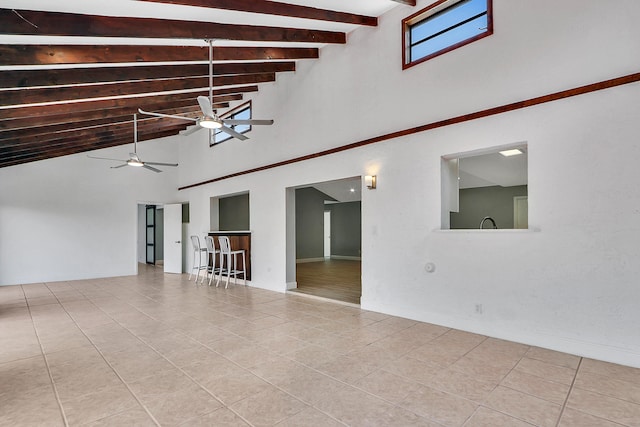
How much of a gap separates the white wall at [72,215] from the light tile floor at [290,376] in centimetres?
443

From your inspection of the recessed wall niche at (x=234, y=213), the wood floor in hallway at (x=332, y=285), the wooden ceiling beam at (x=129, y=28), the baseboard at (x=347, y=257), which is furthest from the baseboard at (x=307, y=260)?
the wooden ceiling beam at (x=129, y=28)

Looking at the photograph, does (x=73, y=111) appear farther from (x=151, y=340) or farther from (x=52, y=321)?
(x=151, y=340)

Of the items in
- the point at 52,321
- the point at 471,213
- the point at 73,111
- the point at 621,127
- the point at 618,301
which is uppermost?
the point at 73,111

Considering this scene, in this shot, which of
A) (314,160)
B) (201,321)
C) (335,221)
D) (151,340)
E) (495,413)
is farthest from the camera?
(335,221)

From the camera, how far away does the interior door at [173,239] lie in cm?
994

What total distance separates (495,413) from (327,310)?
307 cm

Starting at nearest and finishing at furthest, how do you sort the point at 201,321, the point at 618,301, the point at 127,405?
the point at 127,405
the point at 618,301
the point at 201,321

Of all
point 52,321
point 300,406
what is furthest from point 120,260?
point 300,406

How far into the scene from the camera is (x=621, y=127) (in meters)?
3.04

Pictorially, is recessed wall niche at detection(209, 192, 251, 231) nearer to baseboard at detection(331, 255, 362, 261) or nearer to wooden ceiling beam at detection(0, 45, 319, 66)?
baseboard at detection(331, 255, 362, 261)

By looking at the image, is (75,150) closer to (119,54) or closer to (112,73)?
(112,73)

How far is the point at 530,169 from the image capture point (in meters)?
3.59

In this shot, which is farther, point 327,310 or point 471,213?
point 471,213

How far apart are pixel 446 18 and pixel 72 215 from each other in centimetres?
968
